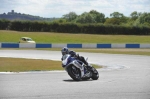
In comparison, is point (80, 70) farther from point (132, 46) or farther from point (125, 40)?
point (125, 40)

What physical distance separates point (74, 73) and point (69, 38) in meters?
45.1

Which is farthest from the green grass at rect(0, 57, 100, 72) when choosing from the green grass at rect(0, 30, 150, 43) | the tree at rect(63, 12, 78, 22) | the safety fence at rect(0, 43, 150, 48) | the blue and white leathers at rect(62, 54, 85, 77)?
the tree at rect(63, 12, 78, 22)

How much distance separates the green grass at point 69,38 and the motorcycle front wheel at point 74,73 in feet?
125

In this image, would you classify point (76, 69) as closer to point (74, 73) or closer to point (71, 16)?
point (74, 73)

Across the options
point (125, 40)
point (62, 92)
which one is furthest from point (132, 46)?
point (62, 92)

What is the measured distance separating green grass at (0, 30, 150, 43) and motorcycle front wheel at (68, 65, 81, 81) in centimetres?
3818

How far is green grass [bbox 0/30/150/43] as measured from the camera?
166ft

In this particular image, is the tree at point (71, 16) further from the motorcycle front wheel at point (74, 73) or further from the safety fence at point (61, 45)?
the motorcycle front wheel at point (74, 73)

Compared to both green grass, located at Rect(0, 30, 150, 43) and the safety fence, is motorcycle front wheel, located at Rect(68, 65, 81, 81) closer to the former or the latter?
the safety fence

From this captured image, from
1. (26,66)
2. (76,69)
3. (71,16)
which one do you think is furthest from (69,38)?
(71,16)

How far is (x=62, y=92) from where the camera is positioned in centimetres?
881

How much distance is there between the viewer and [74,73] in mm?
11742

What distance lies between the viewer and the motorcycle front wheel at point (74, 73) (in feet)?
38.3

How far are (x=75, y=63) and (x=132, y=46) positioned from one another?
31.7m
